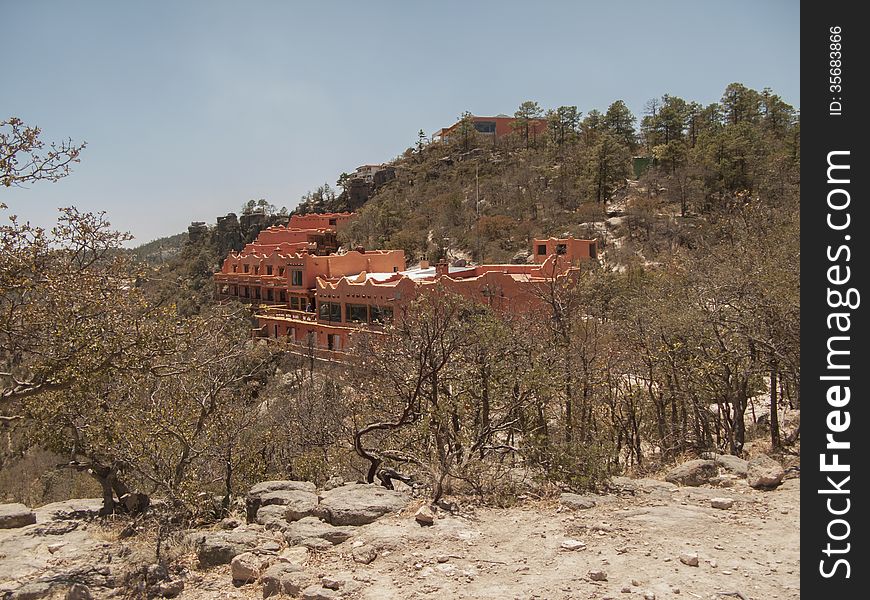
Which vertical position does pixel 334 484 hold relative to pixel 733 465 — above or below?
below

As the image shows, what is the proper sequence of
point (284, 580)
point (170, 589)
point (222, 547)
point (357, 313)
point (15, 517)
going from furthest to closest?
point (357, 313), point (15, 517), point (222, 547), point (170, 589), point (284, 580)

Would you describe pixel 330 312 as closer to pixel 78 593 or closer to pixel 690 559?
pixel 78 593

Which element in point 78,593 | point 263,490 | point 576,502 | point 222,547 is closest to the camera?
point 78,593

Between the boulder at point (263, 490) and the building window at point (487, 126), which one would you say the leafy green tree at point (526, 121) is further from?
the boulder at point (263, 490)

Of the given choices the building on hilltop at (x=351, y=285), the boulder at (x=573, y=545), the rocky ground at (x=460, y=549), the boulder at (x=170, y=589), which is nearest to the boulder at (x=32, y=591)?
the rocky ground at (x=460, y=549)

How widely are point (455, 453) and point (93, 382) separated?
463 cm

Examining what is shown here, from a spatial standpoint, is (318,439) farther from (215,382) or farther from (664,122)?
(664,122)

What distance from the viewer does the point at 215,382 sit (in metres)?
9.66

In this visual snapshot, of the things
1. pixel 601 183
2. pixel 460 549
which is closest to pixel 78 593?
pixel 460 549

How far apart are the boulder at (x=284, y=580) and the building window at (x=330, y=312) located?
2655 centimetres

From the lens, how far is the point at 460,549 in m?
6.07

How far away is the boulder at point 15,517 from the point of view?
8367 millimetres

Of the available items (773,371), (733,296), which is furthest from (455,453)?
(733,296)

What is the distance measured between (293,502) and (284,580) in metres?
2.35
